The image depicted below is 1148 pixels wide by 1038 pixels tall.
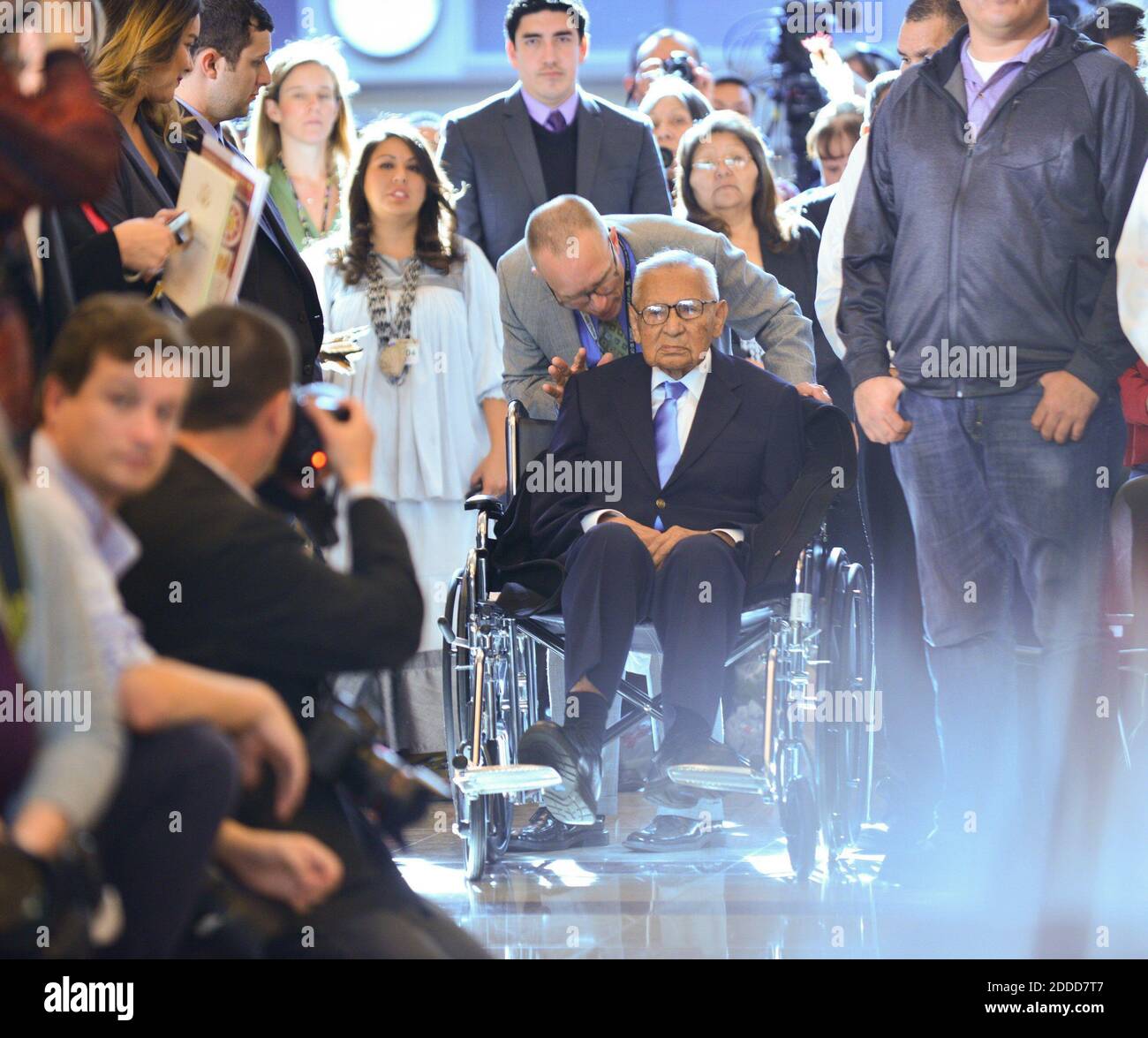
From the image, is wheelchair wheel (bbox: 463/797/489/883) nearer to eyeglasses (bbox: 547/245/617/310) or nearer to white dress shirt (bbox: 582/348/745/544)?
white dress shirt (bbox: 582/348/745/544)

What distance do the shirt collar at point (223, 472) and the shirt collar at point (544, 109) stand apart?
304 centimetres

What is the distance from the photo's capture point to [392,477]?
2760 millimetres

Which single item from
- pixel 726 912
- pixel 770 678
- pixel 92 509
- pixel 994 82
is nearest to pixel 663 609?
pixel 770 678

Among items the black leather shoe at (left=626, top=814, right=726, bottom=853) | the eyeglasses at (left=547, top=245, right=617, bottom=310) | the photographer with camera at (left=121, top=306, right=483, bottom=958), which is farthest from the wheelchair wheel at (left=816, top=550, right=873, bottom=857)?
the photographer with camera at (left=121, top=306, right=483, bottom=958)

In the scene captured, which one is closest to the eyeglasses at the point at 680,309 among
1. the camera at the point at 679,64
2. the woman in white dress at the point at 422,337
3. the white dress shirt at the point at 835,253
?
the white dress shirt at the point at 835,253

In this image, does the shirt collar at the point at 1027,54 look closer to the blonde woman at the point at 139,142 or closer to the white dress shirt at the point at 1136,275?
the white dress shirt at the point at 1136,275

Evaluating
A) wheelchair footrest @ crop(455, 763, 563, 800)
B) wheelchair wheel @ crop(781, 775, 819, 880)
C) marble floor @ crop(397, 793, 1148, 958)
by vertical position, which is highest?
wheelchair footrest @ crop(455, 763, 563, 800)

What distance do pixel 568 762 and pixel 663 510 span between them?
1.95 feet

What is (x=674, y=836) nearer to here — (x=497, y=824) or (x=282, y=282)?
(x=497, y=824)

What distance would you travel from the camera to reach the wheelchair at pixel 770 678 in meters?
3.21

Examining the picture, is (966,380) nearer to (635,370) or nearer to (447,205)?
(635,370)

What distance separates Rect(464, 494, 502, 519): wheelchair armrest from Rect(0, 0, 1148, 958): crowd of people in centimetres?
5

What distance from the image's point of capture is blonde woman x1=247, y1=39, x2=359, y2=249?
12.8 feet
